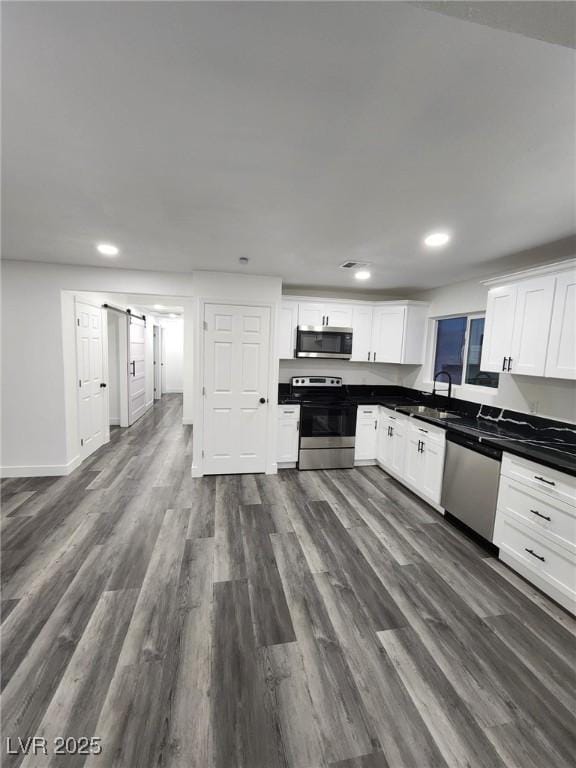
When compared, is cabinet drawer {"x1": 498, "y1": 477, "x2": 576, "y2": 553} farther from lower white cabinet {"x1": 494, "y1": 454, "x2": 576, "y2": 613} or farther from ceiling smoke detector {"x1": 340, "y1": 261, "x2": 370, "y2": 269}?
ceiling smoke detector {"x1": 340, "y1": 261, "x2": 370, "y2": 269}

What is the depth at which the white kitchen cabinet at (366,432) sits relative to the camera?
4.24 meters

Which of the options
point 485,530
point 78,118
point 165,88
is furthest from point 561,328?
point 78,118

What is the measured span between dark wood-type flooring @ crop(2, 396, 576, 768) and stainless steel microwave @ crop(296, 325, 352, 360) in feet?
6.64

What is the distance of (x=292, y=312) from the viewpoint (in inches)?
163

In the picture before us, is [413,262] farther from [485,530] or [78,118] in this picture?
[78,118]

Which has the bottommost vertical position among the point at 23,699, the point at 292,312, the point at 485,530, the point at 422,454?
the point at 23,699

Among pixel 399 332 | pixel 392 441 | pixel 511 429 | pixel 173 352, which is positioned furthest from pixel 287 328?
pixel 173 352

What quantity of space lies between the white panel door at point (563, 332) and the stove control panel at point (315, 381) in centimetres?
250

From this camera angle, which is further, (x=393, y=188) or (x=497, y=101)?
(x=393, y=188)

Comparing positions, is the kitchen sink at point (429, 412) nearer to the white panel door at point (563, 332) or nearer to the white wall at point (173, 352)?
the white panel door at point (563, 332)

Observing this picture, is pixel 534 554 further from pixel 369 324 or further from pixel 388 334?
pixel 369 324

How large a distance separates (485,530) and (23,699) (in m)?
3.00

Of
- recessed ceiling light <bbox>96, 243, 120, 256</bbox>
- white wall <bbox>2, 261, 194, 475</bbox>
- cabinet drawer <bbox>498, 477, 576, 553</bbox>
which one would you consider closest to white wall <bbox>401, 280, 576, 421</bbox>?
cabinet drawer <bbox>498, 477, 576, 553</bbox>

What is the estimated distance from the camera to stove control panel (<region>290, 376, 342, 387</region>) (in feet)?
14.4
